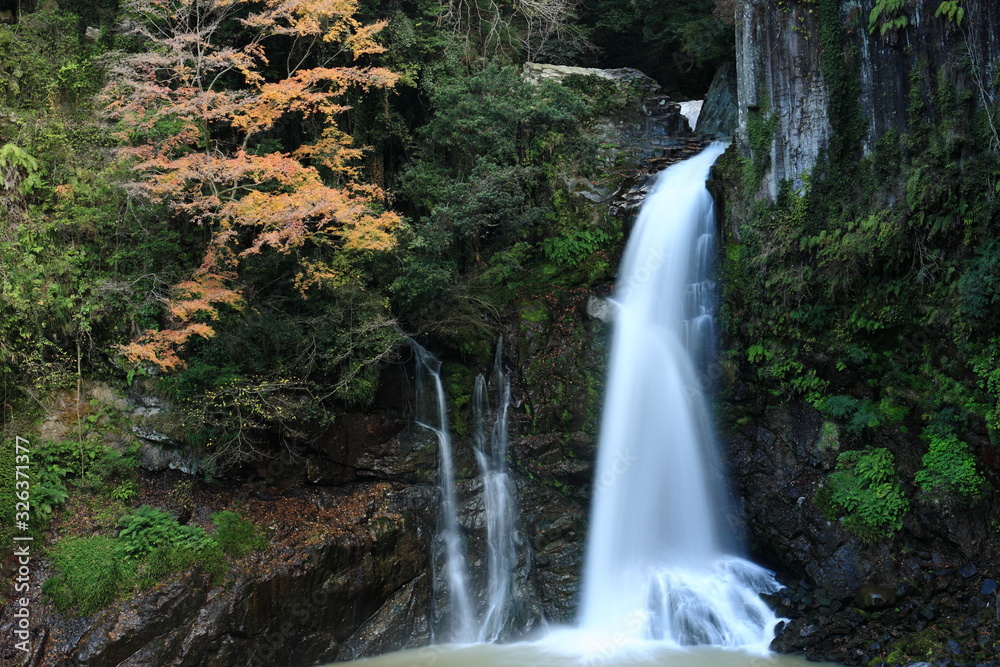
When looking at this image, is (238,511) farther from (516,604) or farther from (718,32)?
(718,32)

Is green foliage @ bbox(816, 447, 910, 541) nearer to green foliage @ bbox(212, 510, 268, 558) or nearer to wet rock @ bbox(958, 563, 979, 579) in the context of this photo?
wet rock @ bbox(958, 563, 979, 579)

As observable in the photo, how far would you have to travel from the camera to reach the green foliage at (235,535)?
28.1 ft

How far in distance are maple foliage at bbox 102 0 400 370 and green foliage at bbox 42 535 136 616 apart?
7.80 ft

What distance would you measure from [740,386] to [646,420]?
1.58 m

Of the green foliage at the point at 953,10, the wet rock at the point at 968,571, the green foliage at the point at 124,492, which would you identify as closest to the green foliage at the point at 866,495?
the wet rock at the point at 968,571

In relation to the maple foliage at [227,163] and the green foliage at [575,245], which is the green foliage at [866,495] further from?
the maple foliage at [227,163]

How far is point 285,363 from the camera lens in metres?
9.78

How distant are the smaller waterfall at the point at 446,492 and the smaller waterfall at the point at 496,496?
12.4 inches

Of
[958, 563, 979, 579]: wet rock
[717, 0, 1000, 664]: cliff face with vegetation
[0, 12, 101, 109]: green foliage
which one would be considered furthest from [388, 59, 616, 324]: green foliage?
[958, 563, 979, 579]: wet rock

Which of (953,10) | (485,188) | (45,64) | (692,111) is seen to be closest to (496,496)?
(485,188)

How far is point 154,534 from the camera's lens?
832cm

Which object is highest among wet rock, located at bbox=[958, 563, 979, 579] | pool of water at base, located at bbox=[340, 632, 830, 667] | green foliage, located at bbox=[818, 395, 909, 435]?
green foliage, located at bbox=[818, 395, 909, 435]

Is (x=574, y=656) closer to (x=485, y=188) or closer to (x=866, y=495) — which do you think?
(x=866, y=495)

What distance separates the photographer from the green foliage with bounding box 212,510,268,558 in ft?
28.1
